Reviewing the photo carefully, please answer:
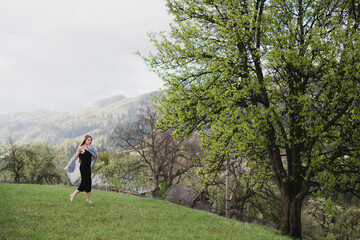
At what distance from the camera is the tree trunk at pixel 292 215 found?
12.9 m

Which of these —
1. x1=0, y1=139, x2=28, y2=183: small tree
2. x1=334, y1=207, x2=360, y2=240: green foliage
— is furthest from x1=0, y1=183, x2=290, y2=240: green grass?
x1=0, y1=139, x2=28, y2=183: small tree

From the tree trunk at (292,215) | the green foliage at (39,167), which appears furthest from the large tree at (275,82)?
the green foliage at (39,167)

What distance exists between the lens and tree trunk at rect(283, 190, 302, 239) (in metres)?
12.9

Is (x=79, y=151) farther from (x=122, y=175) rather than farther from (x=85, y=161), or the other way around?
(x=122, y=175)

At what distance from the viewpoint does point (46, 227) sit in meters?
7.48

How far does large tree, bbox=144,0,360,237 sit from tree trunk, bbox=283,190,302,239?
48 millimetres

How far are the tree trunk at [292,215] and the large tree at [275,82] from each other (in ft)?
0.16

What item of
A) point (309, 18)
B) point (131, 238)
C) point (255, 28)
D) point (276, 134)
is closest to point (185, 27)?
point (255, 28)

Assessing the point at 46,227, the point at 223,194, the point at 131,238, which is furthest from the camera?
the point at 223,194

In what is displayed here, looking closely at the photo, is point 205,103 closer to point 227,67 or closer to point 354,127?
point 227,67

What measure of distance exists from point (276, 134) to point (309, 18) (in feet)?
18.7

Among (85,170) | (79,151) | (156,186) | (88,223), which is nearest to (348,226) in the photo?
(156,186)

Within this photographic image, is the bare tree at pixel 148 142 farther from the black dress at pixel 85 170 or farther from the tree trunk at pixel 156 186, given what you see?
the black dress at pixel 85 170

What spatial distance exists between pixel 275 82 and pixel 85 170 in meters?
9.29
